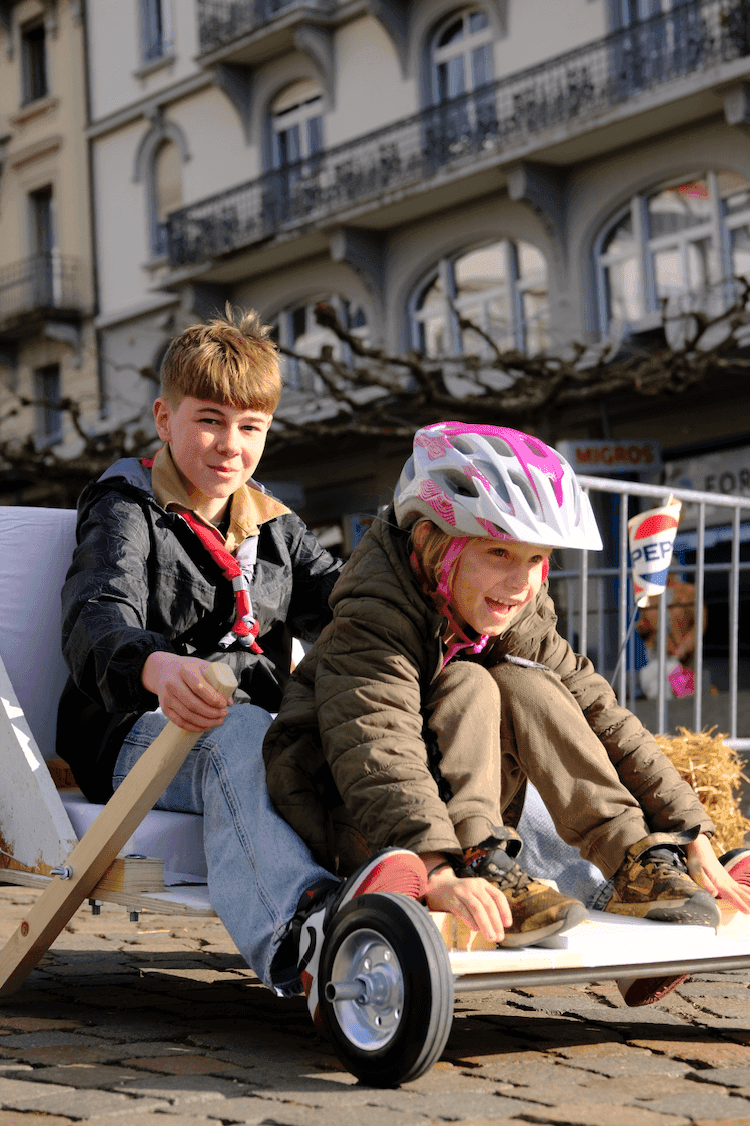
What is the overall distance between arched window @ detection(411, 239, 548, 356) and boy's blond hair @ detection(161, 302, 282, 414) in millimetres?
15087

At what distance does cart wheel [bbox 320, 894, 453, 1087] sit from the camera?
2.24 m

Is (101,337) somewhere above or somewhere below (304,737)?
above

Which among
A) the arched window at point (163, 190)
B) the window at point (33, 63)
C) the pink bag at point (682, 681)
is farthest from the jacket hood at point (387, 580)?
the window at point (33, 63)

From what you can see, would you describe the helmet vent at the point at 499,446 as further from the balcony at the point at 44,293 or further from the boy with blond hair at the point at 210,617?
the balcony at the point at 44,293

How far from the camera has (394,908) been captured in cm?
229

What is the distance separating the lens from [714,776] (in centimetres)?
499

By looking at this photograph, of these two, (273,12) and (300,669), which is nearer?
(300,669)

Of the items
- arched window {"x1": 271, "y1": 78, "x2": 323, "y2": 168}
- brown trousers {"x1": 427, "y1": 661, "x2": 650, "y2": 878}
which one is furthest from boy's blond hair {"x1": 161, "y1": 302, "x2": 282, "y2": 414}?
arched window {"x1": 271, "y1": 78, "x2": 323, "y2": 168}

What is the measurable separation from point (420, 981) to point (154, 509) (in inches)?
56.3

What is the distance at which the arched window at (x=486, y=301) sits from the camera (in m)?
18.9

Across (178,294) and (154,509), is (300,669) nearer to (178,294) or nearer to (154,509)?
→ (154,509)

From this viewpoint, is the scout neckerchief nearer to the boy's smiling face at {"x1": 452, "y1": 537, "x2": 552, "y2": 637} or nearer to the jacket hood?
the jacket hood

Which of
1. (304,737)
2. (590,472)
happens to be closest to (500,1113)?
(304,737)

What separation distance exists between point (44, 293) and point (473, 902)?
83.5 ft
